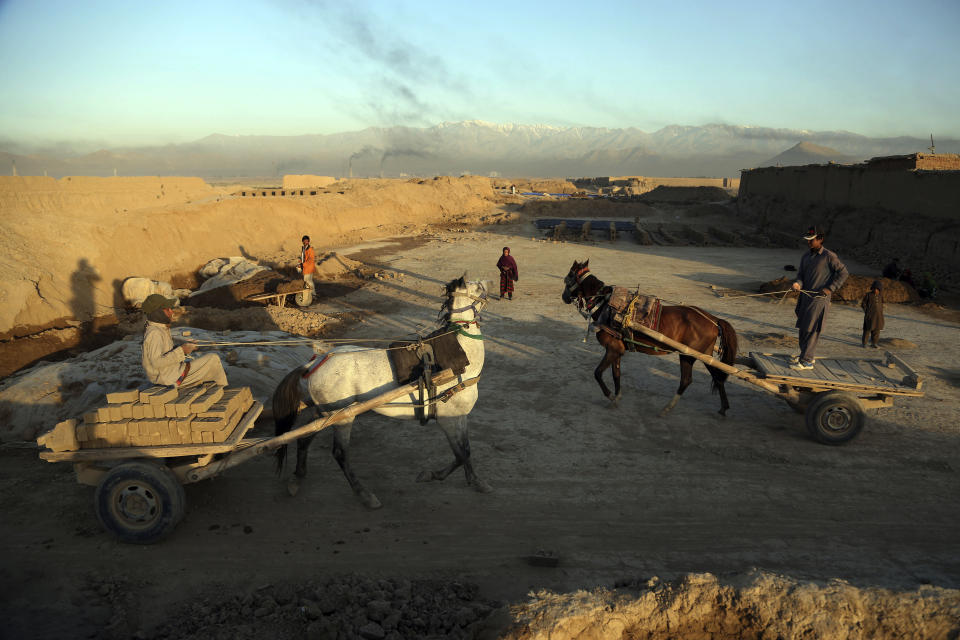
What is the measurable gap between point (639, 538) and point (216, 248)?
20849 mm

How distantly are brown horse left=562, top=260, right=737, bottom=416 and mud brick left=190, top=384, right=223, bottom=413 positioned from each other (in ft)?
16.9

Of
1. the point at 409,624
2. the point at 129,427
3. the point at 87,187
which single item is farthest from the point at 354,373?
the point at 87,187

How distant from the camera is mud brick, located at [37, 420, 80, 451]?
4625 mm

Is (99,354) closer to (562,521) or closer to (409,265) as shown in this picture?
(562,521)

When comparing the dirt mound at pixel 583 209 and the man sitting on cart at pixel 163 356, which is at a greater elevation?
the dirt mound at pixel 583 209

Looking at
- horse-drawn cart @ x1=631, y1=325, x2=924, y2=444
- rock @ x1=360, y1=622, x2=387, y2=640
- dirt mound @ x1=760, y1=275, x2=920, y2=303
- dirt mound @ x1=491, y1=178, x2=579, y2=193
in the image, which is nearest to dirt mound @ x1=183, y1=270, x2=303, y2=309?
horse-drawn cart @ x1=631, y1=325, x2=924, y2=444

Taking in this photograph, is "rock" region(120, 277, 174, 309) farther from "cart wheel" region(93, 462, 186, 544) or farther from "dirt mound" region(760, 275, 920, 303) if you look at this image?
"dirt mound" region(760, 275, 920, 303)

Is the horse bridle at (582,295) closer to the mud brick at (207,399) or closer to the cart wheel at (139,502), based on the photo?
the mud brick at (207,399)

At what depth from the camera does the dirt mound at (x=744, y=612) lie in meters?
3.52

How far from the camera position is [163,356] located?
5270 millimetres

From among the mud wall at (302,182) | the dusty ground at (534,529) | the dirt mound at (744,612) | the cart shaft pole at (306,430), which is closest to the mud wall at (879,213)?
the dusty ground at (534,529)

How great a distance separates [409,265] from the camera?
20594 mm

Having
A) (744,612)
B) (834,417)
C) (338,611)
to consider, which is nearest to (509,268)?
(834,417)

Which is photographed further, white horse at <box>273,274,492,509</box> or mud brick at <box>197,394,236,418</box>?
white horse at <box>273,274,492,509</box>
